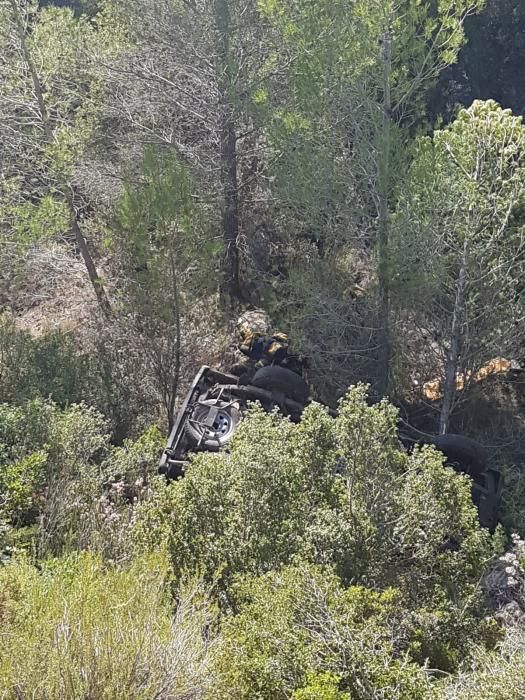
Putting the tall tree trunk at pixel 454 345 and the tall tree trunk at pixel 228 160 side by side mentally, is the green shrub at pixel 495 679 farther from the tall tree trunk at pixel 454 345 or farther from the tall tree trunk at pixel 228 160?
the tall tree trunk at pixel 228 160

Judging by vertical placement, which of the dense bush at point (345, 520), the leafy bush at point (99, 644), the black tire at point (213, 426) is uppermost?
the black tire at point (213, 426)

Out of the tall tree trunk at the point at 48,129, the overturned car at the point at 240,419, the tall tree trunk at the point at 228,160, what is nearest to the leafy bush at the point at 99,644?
the overturned car at the point at 240,419

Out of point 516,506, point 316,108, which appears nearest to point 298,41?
point 316,108

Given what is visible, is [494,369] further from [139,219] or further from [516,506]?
[139,219]

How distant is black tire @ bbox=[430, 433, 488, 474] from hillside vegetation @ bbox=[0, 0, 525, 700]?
27.4 inches

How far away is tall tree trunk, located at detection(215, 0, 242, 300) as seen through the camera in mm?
10422

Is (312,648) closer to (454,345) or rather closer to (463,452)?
(463,452)

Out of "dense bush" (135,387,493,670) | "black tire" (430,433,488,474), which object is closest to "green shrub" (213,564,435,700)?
"dense bush" (135,387,493,670)

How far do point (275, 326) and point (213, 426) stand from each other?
9.12ft

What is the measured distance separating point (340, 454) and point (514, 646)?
1.88m

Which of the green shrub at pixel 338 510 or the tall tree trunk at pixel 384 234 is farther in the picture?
the tall tree trunk at pixel 384 234

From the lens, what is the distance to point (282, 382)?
8.55 meters

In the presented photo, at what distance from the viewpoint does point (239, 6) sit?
420 inches

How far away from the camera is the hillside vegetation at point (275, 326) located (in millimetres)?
3973
